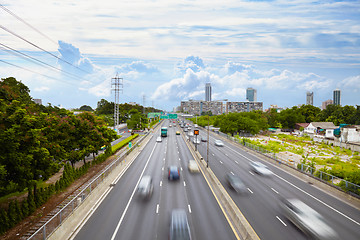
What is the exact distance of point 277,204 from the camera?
66.5ft

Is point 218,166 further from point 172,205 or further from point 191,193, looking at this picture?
point 172,205

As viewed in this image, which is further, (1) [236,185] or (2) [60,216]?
(1) [236,185]

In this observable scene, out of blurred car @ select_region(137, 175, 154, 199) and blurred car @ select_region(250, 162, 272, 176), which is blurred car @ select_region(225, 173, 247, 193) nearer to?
blurred car @ select_region(250, 162, 272, 176)

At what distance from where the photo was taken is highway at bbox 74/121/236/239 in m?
15.3

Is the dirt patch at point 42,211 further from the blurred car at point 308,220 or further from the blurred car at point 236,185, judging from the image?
the blurred car at point 308,220

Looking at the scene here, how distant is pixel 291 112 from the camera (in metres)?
120

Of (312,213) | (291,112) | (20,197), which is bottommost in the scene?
(20,197)

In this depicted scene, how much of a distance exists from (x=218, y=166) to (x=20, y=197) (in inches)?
1062

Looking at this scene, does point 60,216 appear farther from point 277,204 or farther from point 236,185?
point 277,204

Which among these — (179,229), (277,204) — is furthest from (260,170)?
(179,229)

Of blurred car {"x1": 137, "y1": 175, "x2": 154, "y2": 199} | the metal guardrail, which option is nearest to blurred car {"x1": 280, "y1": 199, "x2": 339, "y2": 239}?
blurred car {"x1": 137, "y1": 175, "x2": 154, "y2": 199}

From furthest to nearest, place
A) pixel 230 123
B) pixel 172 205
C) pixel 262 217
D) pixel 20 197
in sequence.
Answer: pixel 230 123
pixel 20 197
pixel 172 205
pixel 262 217

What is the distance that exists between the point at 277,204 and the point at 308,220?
5024 mm

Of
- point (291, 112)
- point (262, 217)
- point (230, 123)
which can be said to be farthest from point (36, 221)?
point (291, 112)
